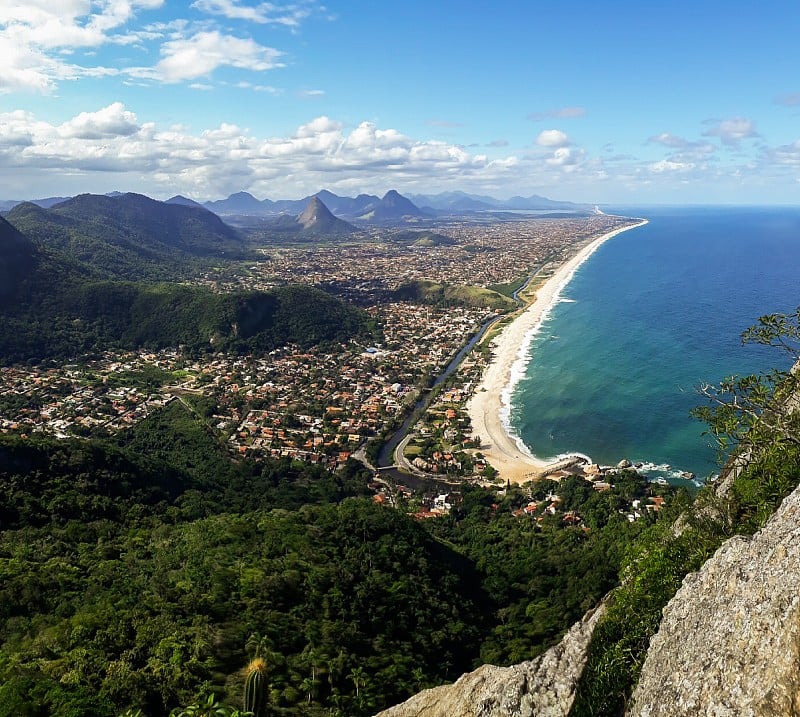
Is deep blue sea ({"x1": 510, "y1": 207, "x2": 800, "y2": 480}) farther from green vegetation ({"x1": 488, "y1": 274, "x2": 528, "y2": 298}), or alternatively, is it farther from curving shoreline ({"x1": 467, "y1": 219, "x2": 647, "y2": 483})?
green vegetation ({"x1": 488, "y1": 274, "x2": 528, "y2": 298})

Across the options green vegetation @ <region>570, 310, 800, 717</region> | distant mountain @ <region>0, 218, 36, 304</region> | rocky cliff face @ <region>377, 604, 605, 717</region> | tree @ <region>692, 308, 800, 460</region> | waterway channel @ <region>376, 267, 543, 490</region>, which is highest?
distant mountain @ <region>0, 218, 36, 304</region>

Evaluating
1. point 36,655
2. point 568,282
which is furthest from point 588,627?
point 568,282

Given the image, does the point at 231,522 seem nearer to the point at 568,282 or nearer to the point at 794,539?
the point at 794,539

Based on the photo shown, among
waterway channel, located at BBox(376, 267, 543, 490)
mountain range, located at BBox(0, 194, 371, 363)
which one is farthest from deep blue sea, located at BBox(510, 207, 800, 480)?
mountain range, located at BBox(0, 194, 371, 363)

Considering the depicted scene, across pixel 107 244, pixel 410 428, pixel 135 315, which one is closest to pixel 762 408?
pixel 410 428

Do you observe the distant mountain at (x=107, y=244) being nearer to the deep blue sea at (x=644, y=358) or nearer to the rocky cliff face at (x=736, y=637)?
the deep blue sea at (x=644, y=358)

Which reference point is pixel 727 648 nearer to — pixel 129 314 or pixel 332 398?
pixel 332 398
